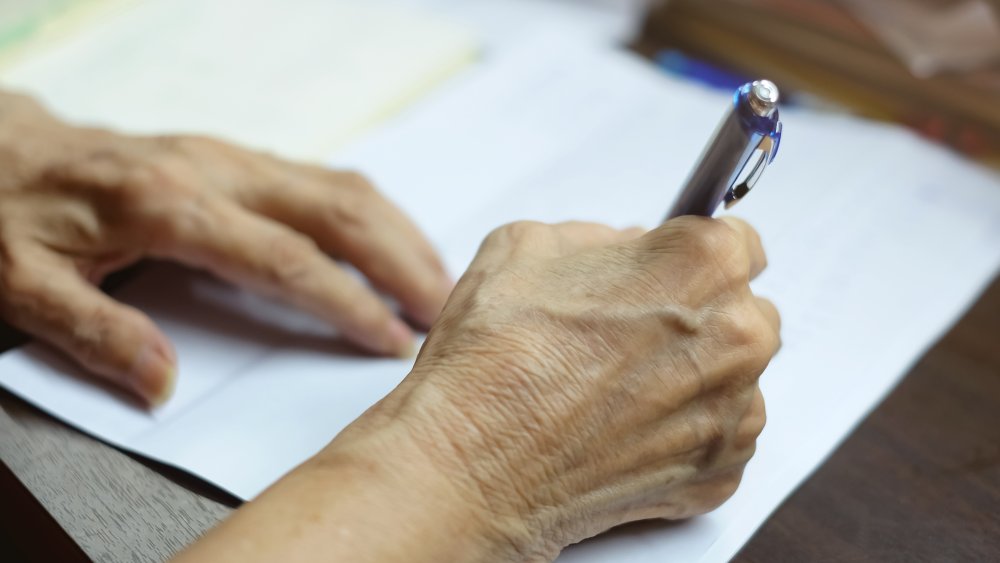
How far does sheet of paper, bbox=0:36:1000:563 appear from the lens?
1.79 ft

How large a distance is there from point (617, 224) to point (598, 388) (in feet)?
0.97

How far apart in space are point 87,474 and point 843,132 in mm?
694

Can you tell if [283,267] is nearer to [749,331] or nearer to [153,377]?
[153,377]

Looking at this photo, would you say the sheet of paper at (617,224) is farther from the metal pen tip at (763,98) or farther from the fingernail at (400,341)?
the metal pen tip at (763,98)

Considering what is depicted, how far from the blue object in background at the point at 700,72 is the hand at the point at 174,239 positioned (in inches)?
15.6

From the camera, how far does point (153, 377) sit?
57 centimetres

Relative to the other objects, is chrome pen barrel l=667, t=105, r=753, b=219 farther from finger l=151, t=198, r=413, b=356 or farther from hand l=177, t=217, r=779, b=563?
finger l=151, t=198, r=413, b=356

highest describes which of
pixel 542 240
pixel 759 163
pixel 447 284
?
pixel 759 163

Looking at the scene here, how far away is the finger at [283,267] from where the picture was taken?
605 mm

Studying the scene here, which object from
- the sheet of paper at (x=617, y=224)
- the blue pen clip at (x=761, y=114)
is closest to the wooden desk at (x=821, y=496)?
the sheet of paper at (x=617, y=224)

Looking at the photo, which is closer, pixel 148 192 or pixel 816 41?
pixel 148 192

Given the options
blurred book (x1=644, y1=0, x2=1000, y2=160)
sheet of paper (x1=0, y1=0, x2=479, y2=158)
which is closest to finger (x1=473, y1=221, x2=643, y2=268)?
sheet of paper (x1=0, y1=0, x2=479, y2=158)

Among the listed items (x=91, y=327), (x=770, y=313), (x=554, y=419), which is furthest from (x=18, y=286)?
(x=770, y=313)

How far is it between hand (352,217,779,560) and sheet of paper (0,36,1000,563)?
53 millimetres
